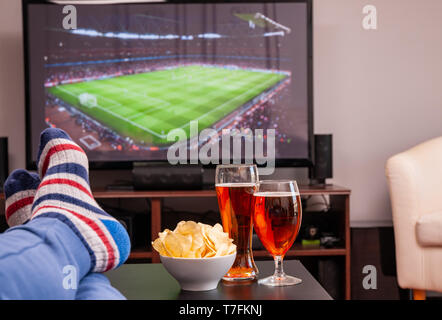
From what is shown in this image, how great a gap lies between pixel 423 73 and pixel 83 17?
1704 mm

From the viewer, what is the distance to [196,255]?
78 centimetres

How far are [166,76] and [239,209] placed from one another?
1.92 m

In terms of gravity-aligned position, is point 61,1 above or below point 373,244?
above

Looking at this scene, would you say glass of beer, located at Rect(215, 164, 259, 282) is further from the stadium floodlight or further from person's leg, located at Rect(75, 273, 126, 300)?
the stadium floodlight

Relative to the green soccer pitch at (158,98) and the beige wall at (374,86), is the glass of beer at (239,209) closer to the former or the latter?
the green soccer pitch at (158,98)

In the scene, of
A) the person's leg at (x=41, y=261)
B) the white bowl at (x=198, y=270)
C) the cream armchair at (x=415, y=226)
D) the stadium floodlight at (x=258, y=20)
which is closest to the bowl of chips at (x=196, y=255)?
the white bowl at (x=198, y=270)

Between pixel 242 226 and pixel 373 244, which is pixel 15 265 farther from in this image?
pixel 373 244

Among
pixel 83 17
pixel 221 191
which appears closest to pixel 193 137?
Result: pixel 83 17

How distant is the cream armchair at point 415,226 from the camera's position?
216 centimetres

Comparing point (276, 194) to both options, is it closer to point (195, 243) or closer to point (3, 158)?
point (195, 243)

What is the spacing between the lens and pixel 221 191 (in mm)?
864

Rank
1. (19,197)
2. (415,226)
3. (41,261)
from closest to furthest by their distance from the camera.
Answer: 1. (41,261)
2. (19,197)
3. (415,226)

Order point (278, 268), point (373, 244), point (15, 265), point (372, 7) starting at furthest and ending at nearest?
point (372, 7)
point (373, 244)
point (278, 268)
point (15, 265)

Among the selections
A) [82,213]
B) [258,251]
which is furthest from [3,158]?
[82,213]
